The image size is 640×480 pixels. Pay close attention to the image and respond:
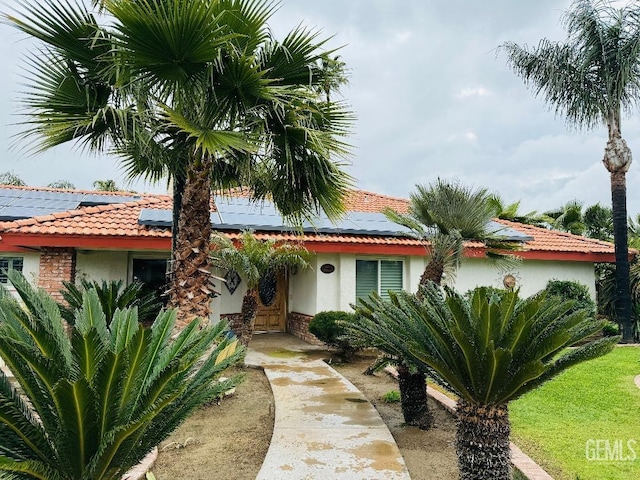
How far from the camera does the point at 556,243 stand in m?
16.4

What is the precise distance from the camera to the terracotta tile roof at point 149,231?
10656mm

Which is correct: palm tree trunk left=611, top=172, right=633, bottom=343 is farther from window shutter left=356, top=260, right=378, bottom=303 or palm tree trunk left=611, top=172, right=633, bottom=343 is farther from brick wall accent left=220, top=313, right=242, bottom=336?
brick wall accent left=220, top=313, right=242, bottom=336

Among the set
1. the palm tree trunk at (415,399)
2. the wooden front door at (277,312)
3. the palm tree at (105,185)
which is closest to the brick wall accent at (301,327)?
the wooden front door at (277,312)

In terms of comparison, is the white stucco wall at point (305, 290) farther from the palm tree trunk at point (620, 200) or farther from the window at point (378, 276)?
the palm tree trunk at point (620, 200)

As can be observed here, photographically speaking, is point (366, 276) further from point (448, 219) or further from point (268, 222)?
point (448, 219)

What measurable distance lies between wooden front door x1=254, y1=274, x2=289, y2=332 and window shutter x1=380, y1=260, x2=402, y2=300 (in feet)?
12.0

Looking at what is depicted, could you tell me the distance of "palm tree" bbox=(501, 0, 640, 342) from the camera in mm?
13961

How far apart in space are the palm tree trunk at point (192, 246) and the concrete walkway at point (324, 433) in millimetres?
2233

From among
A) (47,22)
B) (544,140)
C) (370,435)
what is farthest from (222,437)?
(544,140)

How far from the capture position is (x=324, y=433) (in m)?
6.09

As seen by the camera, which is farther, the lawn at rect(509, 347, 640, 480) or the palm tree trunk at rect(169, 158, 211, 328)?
the palm tree trunk at rect(169, 158, 211, 328)

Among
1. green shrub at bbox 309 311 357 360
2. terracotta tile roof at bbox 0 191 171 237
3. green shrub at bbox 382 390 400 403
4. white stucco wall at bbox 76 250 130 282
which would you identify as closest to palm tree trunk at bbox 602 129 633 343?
green shrub at bbox 309 311 357 360

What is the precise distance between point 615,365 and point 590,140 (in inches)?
372

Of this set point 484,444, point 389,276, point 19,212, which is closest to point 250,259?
point 389,276
